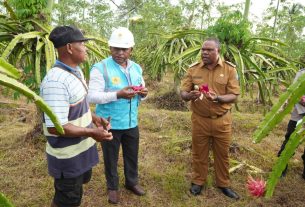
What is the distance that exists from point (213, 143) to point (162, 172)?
92 centimetres

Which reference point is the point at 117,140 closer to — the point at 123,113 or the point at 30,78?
the point at 123,113

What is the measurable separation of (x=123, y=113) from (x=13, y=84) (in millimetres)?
2170

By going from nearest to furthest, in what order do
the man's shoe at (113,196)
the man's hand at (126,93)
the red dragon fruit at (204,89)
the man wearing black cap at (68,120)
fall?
1. the man wearing black cap at (68,120)
2. the man's hand at (126,93)
3. the red dragon fruit at (204,89)
4. the man's shoe at (113,196)

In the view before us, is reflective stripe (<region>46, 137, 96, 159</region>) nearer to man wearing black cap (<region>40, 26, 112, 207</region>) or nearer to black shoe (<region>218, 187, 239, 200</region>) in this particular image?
man wearing black cap (<region>40, 26, 112, 207</region>)

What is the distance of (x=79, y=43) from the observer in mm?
2287

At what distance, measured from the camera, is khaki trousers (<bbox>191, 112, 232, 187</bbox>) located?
3377 mm

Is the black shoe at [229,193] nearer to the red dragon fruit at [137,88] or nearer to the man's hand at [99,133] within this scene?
the red dragon fruit at [137,88]

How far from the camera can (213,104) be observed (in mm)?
3316

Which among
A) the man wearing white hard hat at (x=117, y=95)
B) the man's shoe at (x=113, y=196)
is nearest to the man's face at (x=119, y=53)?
the man wearing white hard hat at (x=117, y=95)

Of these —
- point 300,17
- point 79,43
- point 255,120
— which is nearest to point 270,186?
point 79,43

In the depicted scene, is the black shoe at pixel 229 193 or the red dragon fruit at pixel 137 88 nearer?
the red dragon fruit at pixel 137 88

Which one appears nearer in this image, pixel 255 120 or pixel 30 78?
pixel 30 78

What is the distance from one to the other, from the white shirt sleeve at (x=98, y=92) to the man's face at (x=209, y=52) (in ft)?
3.43

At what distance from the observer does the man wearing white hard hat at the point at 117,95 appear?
2.97 meters
